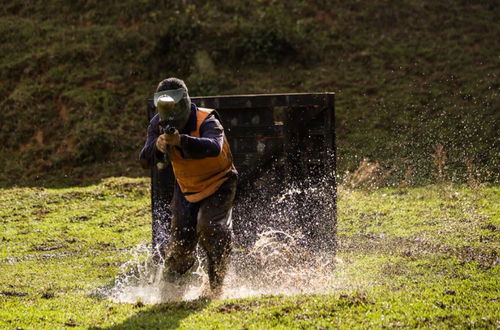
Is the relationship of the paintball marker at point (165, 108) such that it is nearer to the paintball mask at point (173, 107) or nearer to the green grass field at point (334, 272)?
the paintball mask at point (173, 107)

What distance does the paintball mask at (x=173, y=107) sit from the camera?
6583 millimetres

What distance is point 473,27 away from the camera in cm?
2061

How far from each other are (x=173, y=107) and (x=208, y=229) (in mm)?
1120

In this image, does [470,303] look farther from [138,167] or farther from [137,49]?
[137,49]

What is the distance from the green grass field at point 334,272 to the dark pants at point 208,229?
402 mm

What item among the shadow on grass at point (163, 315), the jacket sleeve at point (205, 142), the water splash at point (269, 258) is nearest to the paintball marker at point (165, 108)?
the jacket sleeve at point (205, 142)

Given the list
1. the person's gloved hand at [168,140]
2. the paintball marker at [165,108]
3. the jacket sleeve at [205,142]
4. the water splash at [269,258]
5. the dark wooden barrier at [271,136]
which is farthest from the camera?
the dark wooden barrier at [271,136]

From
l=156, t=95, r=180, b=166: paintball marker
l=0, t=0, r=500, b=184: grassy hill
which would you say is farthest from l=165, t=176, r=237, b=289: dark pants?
l=0, t=0, r=500, b=184: grassy hill

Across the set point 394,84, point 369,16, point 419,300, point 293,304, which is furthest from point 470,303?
point 369,16

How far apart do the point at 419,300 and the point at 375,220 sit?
4504mm

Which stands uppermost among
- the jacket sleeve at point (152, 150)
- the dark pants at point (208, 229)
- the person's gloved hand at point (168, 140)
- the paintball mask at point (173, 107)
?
the paintball mask at point (173, 107)

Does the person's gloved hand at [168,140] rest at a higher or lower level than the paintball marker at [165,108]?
lower

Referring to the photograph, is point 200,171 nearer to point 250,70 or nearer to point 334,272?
point 334,272

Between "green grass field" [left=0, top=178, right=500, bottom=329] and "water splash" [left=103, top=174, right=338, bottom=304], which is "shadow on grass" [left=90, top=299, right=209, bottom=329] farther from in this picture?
"water splash" [left=103, top=174, right=338, bottom=304]
